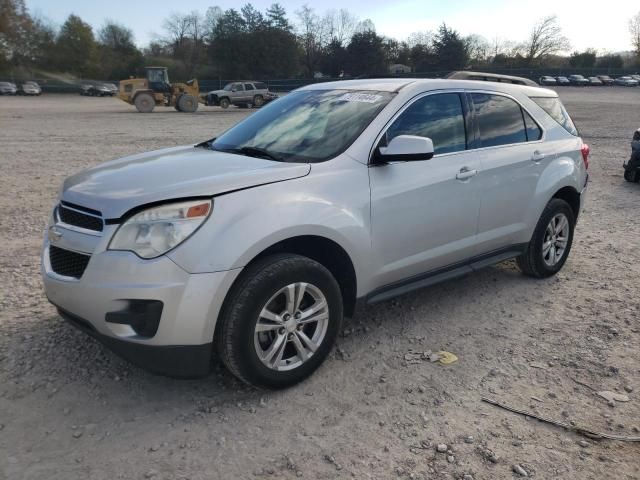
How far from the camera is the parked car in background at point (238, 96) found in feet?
122

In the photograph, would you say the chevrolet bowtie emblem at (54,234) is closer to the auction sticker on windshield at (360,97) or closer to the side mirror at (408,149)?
the side mirror at (408,149)

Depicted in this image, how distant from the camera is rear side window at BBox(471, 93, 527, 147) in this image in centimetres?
423

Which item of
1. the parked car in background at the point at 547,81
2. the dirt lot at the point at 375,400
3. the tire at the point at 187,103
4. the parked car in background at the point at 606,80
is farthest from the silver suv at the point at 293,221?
the parked car in background at the point at 606,80

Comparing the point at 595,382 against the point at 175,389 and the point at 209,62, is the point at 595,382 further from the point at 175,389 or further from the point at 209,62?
the point at 209,62

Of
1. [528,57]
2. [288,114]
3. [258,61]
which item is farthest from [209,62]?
[288,114]

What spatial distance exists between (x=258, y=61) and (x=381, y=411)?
7373 cm

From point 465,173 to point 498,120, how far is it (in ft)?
2.61

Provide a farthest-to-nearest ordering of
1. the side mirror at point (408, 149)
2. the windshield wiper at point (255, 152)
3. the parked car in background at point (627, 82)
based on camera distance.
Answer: the parked car in background at point (627, 82) → the windshield wiper at point (255, 152) → the side mirror at point (408, 149)

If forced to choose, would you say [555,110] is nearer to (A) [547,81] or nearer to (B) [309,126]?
(B) [309,126]

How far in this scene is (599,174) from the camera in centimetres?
1088

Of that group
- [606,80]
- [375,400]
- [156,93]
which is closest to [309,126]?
[375,400]

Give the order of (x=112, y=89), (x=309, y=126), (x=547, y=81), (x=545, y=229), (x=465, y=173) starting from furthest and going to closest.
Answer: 1. (x=547, y=81)
2. (x=112, y=89)
3. (x=545, y=229)
4. (x=465, y=173)
5. (x=309, y=126)

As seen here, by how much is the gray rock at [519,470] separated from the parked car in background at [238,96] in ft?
121

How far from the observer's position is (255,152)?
362cm
